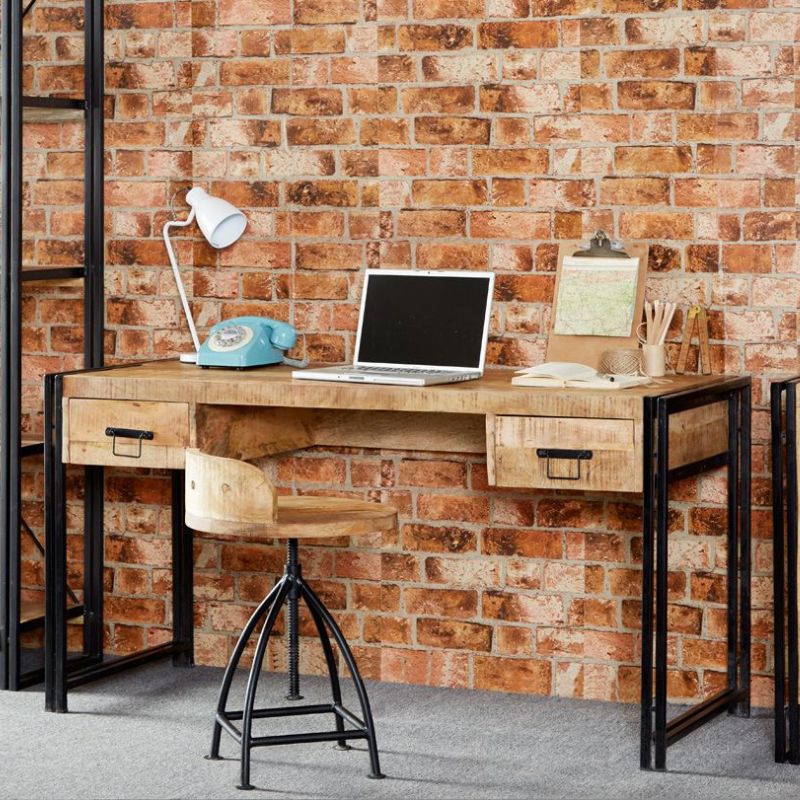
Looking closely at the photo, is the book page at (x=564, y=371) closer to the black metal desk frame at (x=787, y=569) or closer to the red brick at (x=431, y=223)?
the black metal desk frame at (x=787, y=569)

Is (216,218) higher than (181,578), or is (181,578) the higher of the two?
(216,218)

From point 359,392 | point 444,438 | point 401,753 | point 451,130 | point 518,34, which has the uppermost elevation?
point 518,34

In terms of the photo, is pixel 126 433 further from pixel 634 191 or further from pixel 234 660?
pixel 634 191

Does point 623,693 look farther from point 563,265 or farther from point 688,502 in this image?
point 563,265

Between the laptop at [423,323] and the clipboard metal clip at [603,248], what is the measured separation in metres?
0.29

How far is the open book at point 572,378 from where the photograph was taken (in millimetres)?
3633

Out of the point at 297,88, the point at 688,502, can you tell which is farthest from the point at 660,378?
the point at 297,88

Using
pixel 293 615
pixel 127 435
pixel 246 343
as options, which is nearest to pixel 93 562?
pixel 127 435

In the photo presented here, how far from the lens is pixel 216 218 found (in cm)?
429

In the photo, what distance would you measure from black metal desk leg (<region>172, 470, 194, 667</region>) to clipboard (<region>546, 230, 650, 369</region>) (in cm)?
120

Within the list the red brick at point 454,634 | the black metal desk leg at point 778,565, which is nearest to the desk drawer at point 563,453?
the black metal desk leg at point 778,565

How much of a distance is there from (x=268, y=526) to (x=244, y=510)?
2.5 inches

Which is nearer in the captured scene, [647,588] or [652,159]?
[647,588]

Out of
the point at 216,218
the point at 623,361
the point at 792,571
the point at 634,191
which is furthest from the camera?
the point at 216,218
